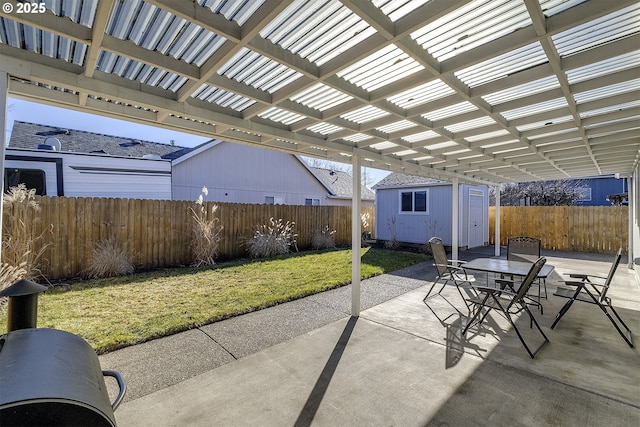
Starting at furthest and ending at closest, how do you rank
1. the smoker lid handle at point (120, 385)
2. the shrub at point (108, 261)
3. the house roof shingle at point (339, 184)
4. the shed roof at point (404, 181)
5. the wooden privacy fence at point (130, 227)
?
the house roof shingle at point (339, 184), the shed roof at point (404, 181), the shrub at point (108, 261), the wooden privacy fence at point (130, 227), the smoker lid handle at point (120, 385)

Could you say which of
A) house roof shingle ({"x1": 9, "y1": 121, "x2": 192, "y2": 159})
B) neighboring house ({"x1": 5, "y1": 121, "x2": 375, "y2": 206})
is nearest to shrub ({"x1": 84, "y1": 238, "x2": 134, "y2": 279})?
neighboring house ({"x1": 5, "y1": 121, "x2": 375, "y2": 206})

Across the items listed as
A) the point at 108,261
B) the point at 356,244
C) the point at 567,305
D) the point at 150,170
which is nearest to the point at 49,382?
the point at 356,244

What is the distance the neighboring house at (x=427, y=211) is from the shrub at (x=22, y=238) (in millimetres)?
11533

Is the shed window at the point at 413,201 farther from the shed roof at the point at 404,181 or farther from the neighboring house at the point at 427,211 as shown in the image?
the shed roof at the point at 404,181

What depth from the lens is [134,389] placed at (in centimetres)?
262

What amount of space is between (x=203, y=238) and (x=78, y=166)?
16.2ft

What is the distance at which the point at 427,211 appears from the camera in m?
12.4

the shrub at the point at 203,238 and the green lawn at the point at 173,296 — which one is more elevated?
the shrub at the point at 203,238

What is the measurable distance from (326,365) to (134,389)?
1762 millimetres

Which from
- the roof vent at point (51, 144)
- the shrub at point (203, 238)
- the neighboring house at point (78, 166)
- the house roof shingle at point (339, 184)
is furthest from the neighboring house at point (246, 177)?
the shrub at point (203, 238)

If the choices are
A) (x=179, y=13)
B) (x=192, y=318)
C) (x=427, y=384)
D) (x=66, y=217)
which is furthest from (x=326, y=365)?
(x=66, y=217)

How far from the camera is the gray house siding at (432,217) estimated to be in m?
11.8

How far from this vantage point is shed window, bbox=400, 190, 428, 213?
12578mm

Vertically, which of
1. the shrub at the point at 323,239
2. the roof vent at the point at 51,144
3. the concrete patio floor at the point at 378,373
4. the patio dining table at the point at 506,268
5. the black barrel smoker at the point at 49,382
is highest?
the roof vent at the point at 51,144
